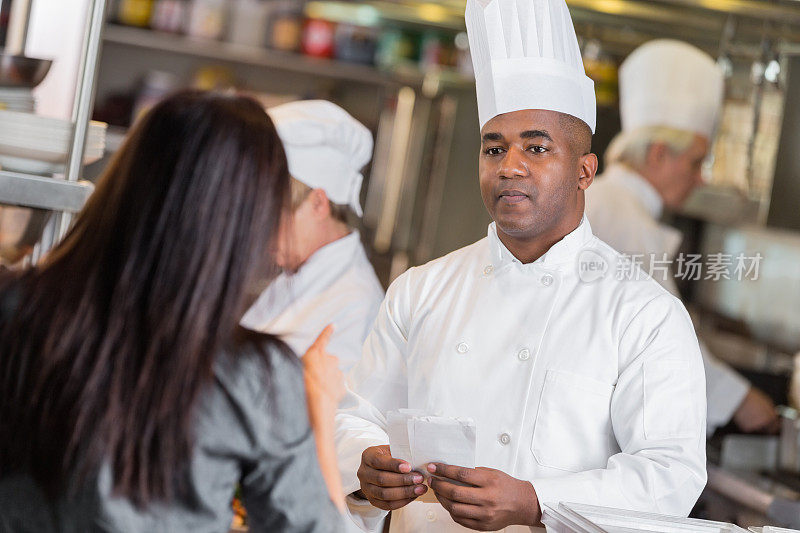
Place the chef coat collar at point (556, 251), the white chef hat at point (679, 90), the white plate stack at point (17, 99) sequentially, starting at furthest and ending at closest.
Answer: the white chef hat at point (679, 90)
the white plate stack at point (17, 99)
the chef coat collar at point (556, 251)

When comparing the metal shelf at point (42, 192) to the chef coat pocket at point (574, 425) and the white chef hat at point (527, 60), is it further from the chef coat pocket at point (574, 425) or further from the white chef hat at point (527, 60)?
the chef coat pocket at point (574, 425)

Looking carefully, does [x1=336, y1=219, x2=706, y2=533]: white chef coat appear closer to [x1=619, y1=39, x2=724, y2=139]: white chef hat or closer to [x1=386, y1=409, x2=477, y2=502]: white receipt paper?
[x1=386, y1=409, x2=477, y2=502]: white receipt paper

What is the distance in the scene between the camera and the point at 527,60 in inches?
64.9

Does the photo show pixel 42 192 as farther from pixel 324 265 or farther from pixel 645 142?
pixel 645 142

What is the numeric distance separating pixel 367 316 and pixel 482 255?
652 mm

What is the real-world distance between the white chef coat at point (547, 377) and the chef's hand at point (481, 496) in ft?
0.13

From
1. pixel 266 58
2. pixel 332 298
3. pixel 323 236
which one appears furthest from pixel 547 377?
pixel 266 58

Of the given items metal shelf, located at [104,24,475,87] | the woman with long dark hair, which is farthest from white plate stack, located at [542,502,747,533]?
metal shelf, located at [104,24,475,87]

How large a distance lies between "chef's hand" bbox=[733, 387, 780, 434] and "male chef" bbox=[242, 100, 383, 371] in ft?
3.78

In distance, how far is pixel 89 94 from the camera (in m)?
1.89

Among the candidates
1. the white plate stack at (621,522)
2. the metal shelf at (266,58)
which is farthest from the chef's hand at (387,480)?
the metal shelf at (266,58)

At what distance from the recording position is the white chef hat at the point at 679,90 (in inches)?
116

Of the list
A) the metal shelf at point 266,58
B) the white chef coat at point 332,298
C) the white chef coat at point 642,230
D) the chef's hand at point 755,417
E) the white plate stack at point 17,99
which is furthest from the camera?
the metal shelf at point 266,58

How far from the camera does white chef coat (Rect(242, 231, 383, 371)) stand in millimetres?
2320
